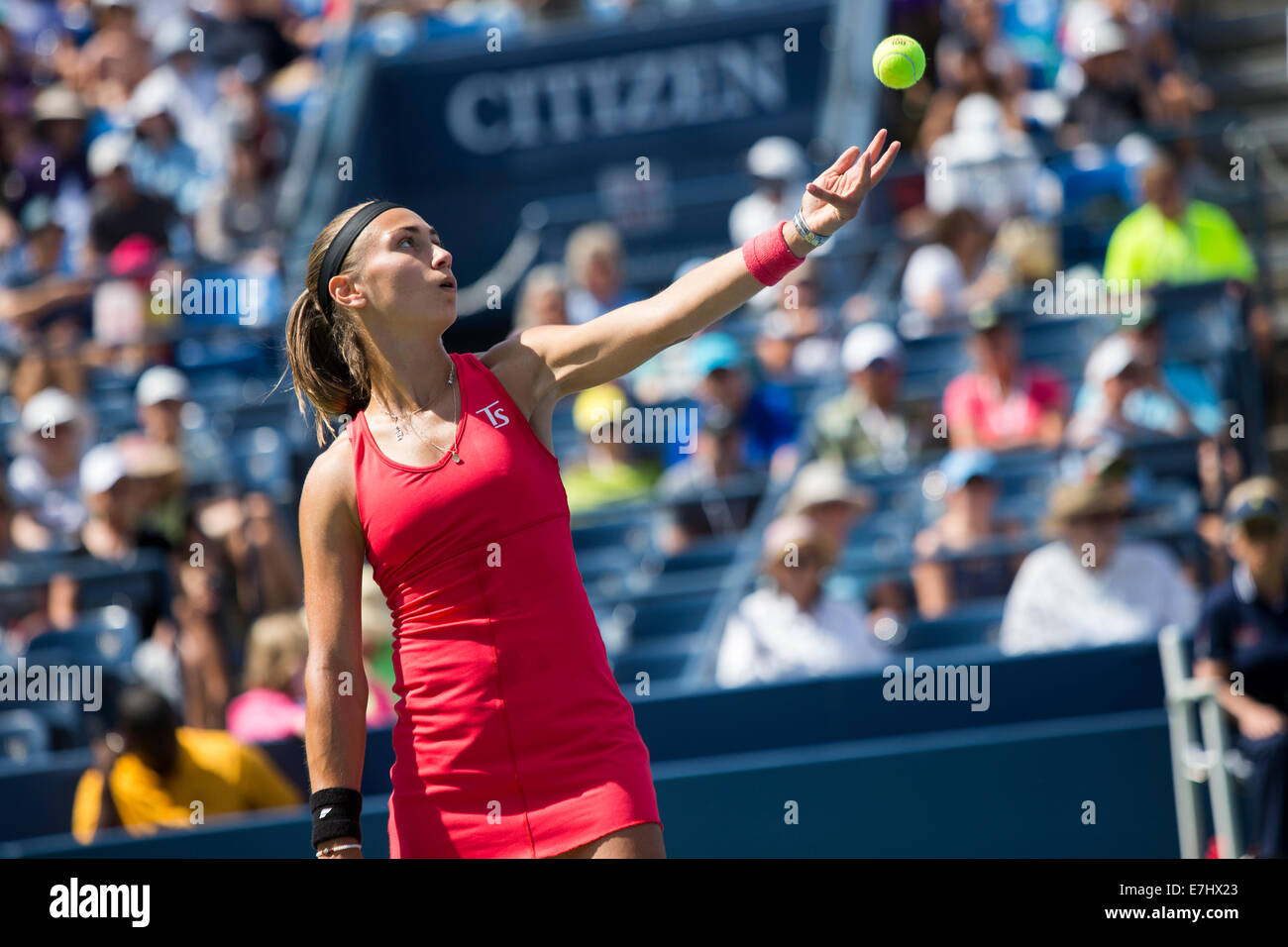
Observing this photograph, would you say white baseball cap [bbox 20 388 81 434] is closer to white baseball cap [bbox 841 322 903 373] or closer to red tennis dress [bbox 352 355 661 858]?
white baseball cap [bbox 841 322 903 373]

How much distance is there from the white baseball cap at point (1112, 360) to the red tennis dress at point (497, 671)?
4.33 m

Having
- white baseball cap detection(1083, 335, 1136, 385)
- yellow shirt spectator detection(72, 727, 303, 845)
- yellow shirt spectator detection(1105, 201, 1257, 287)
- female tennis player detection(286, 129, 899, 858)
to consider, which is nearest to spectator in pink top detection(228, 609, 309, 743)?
yellow shirt spectator detection(72, 727, 303, 845)

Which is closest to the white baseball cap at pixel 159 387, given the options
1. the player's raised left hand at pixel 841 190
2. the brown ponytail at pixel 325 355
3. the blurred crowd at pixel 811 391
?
the blurred crowd at pixel 811 391

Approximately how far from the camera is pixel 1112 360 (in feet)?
23.3

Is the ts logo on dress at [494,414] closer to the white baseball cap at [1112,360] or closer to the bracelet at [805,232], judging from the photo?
the bracelet at [805,232]

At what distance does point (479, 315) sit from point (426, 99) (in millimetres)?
1741

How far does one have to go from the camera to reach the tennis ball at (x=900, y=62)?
3.64m

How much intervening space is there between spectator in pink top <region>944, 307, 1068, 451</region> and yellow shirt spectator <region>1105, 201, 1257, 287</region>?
89 cm

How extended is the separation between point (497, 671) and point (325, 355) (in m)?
0.76

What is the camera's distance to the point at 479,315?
415 inches

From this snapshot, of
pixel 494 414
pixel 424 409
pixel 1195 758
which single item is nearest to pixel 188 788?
pixel 424 409

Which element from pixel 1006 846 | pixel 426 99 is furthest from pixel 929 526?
pixel 426 99

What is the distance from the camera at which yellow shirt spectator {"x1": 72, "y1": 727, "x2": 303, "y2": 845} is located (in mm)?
5750

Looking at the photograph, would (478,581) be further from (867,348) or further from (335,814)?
(867,348)
